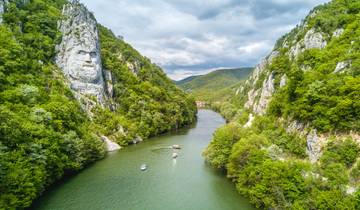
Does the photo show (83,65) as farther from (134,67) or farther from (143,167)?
(143,167)

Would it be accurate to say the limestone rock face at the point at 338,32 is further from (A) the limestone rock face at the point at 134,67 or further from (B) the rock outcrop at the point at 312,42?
(A) the limestone rock face at the point at 134,67

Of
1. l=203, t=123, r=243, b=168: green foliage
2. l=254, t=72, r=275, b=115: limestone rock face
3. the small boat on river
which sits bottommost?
the small boat on river

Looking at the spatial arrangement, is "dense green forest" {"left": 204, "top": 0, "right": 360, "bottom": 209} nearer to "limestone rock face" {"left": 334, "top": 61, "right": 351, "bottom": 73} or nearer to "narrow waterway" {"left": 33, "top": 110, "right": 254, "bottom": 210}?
"limestone rock face" {"left": 334, "top": 61, "right": 351, "bottom": 73}

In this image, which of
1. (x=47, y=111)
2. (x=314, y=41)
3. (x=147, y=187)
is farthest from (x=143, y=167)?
(x=314, y=41)

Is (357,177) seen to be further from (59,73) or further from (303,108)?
(59,73)

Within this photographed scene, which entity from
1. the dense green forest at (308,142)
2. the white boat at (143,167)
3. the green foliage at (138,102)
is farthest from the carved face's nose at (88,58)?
the dense green forest at (308,142)

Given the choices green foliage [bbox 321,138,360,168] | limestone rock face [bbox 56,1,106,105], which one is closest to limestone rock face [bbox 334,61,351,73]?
green foliage [bbox 321,138,360,168]
